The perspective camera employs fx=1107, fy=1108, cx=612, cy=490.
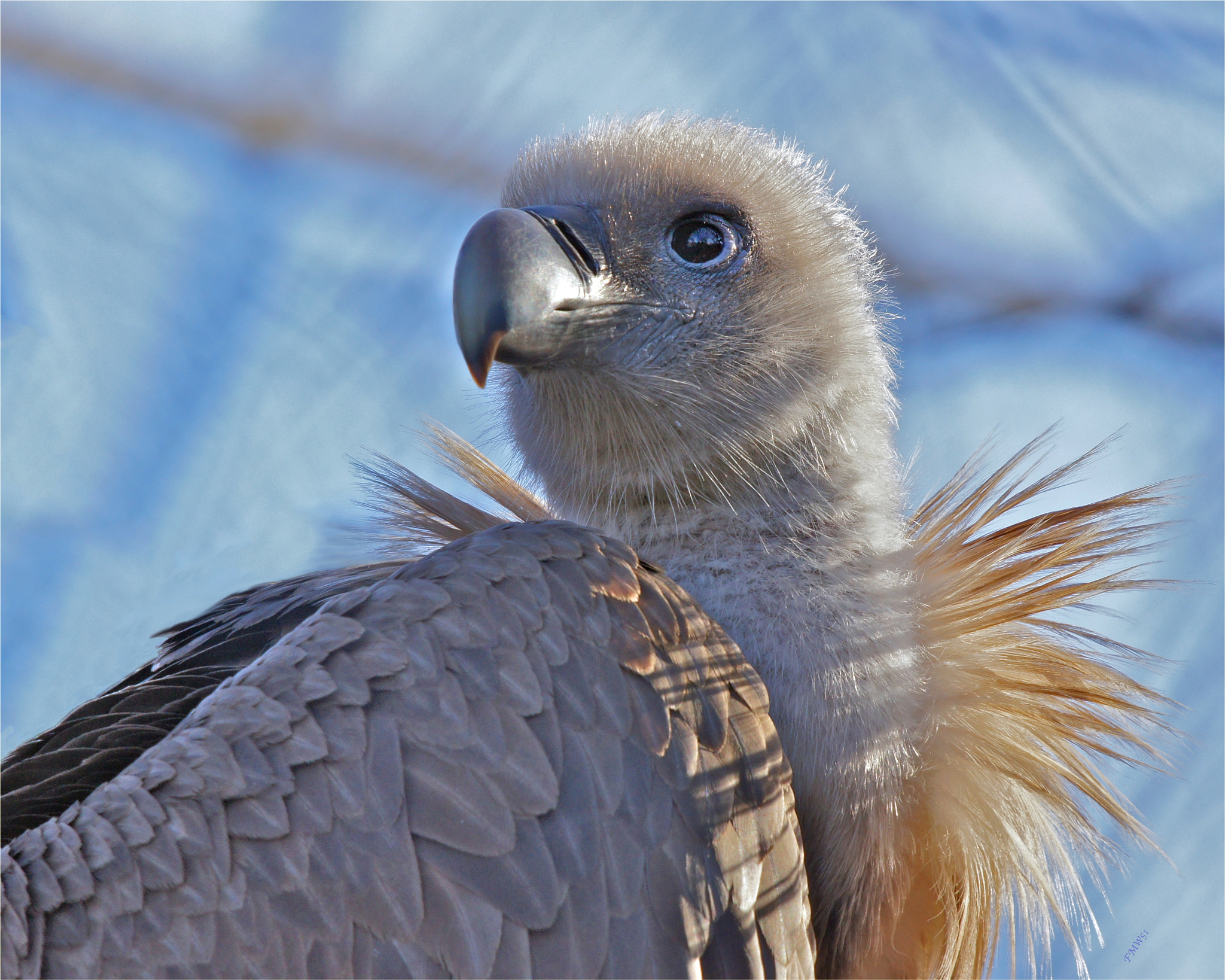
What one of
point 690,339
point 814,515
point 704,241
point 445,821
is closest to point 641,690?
point 445,821

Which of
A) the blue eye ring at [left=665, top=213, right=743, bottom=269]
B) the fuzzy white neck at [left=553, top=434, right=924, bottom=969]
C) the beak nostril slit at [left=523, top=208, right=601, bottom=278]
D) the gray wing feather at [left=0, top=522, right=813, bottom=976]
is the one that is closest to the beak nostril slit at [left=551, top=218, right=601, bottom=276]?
the beak nostril slit at [left=523, top=208, right=601, bottom=278]

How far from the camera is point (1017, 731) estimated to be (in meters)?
1.16

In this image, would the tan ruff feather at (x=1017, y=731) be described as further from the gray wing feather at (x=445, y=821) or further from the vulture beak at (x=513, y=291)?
the vulture beak at (x=513, y=291)

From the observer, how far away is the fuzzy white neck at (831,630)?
102cm

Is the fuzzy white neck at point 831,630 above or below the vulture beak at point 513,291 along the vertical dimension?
below

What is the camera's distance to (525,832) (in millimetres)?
854

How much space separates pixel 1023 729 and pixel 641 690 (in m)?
0.50

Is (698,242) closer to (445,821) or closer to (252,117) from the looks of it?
(252,117)

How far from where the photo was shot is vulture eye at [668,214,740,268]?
4.14 feet

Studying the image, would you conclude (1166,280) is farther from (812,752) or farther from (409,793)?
(409,793)

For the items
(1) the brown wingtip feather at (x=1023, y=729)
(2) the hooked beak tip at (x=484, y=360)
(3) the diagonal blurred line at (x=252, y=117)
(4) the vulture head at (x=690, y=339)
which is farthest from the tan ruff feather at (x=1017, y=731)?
(3) the diagonal blurred line at (x=252, y=117)

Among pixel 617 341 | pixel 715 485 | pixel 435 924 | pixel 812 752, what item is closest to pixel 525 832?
pixel 435 924

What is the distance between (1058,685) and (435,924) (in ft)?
2.33

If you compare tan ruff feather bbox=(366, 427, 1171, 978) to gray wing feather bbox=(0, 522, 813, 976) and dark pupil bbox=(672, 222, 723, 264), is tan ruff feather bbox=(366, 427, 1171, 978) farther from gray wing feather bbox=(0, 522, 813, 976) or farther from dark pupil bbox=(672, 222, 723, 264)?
dark pupil bbox=(672, 222, 723, 264)
